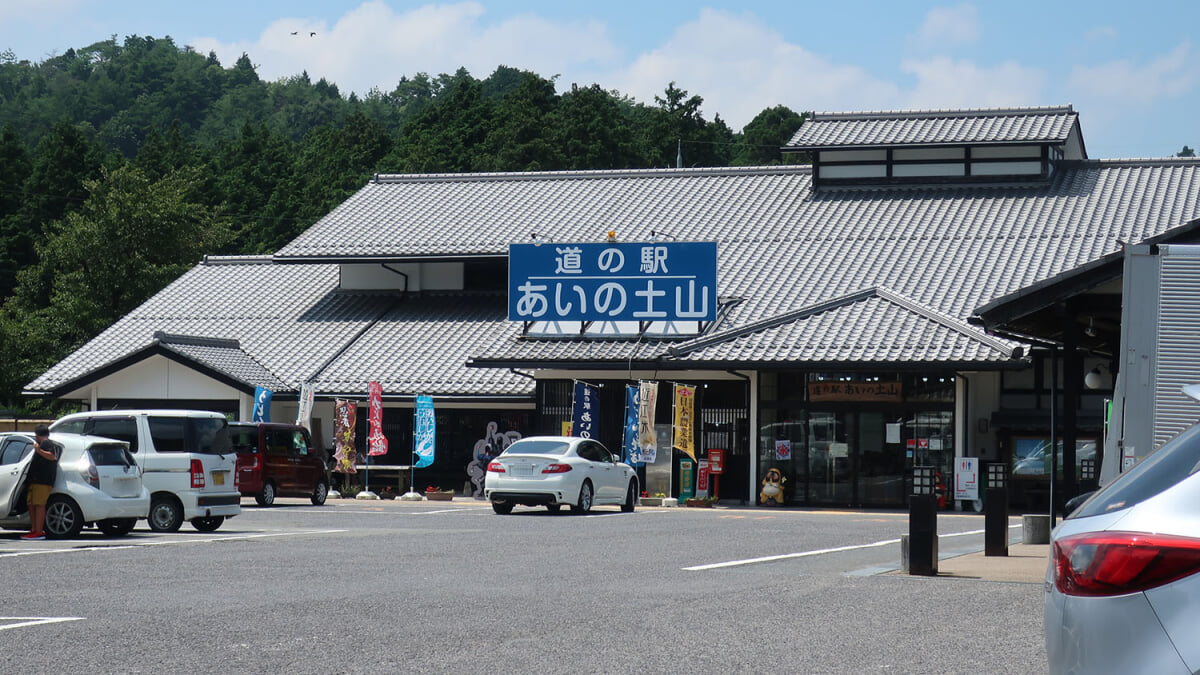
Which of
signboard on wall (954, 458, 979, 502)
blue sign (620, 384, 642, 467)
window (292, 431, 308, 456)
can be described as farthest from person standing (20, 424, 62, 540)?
signboard on wall (954, 458, 979, 502)

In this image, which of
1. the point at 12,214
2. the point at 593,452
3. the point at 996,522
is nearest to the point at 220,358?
the point at 593,452

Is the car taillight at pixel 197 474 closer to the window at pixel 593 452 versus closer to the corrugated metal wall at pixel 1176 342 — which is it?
the window at pixel 593 452

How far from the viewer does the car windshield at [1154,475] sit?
388cm

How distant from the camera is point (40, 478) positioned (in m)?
17.9

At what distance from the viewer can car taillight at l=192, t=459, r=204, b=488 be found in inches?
782

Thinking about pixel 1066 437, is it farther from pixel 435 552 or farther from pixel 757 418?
pixel 757 418

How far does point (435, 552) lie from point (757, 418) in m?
15.1

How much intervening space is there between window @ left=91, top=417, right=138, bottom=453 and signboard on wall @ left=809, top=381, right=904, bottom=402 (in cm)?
1494

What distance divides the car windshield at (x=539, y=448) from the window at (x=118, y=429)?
24.0ft

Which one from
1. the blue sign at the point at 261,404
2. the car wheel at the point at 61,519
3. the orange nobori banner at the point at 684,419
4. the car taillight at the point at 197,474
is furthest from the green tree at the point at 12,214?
the car wheel at the point at 61,519

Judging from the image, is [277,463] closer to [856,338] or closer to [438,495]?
[438,495]

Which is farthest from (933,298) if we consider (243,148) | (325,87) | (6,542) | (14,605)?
(325,87)

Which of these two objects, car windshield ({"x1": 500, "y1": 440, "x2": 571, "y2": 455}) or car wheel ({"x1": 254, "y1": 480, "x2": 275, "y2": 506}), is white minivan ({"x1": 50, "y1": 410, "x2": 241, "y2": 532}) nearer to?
car windshield ({"x1": 500, "y1": 440, "x2": 571, "y2": 455})

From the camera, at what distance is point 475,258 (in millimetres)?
36500
